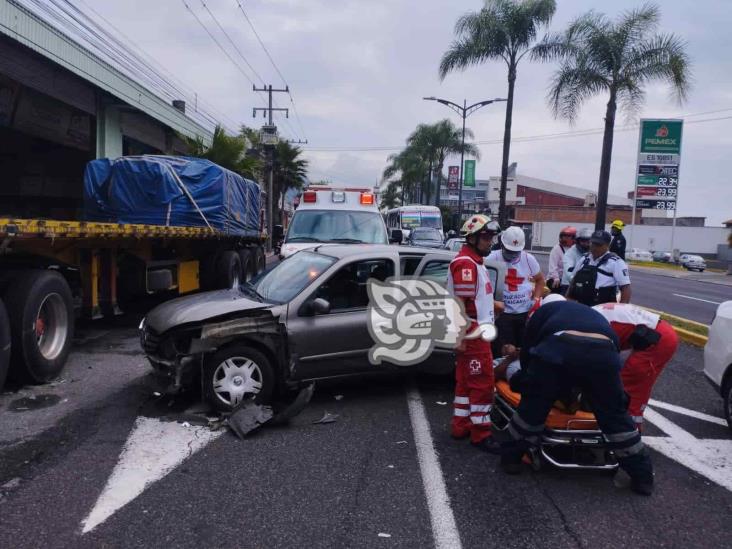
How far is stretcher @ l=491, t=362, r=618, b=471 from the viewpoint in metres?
4.09

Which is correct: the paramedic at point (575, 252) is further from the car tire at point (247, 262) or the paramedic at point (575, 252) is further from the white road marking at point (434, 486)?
the car tire at point (247, 262)

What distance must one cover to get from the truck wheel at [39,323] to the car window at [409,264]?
3539mm

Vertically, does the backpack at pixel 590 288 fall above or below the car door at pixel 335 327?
above

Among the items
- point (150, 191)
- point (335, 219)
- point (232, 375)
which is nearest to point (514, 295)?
point (232, 375)

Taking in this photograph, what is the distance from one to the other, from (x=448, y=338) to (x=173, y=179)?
273 inches

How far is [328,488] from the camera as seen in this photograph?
3936 mm

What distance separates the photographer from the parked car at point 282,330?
516cm

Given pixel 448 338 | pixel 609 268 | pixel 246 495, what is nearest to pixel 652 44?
pixel 609 268

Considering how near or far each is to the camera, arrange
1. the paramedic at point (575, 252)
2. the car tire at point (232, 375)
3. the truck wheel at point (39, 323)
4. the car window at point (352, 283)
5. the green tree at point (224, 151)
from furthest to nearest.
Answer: the green tree at point (224, 151) → the paramedic at point (575, 252) → the car window at point (352, 283) → the truck wheel at point (39, 323) → the car tire at point (232, 375)

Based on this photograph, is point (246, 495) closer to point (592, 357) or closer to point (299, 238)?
point (592, 357)

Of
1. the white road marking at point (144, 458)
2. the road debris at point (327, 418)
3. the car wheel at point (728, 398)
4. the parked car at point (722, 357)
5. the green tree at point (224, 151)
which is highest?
the green tree at point (224, 151)

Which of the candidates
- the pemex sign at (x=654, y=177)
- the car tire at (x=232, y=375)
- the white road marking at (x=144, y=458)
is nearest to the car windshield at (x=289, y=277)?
the car tire at (x=232, y=375)

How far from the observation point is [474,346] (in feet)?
15.6

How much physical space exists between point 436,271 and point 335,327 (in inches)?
53.2
